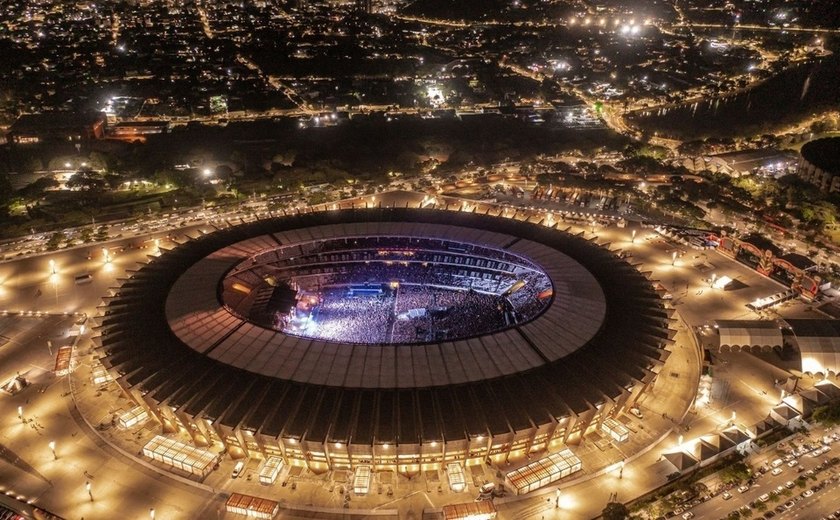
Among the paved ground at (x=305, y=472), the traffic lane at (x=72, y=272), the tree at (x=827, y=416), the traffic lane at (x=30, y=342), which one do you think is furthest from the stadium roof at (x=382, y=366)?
the traffic lane at (x=72, y=272)

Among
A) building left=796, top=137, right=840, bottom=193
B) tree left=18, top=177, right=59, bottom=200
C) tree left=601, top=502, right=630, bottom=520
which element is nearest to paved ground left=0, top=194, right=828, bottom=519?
tree left=601, top=502, right=630, bottom=520

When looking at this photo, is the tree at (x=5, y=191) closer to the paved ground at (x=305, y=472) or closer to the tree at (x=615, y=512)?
the paved ground at (x=305, y=472)

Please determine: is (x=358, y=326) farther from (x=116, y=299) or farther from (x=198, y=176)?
(x=198, y=176)

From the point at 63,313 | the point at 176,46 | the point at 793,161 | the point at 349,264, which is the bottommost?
the point at 63,313

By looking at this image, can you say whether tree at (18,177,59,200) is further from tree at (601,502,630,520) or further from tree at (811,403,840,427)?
tree at (811,403,840,427)

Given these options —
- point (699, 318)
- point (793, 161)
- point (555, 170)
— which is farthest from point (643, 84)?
point (699, 318)

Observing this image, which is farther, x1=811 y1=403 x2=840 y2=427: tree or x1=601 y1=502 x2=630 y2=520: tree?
x1=811 y1=403 x2=840 y2=427: tree
